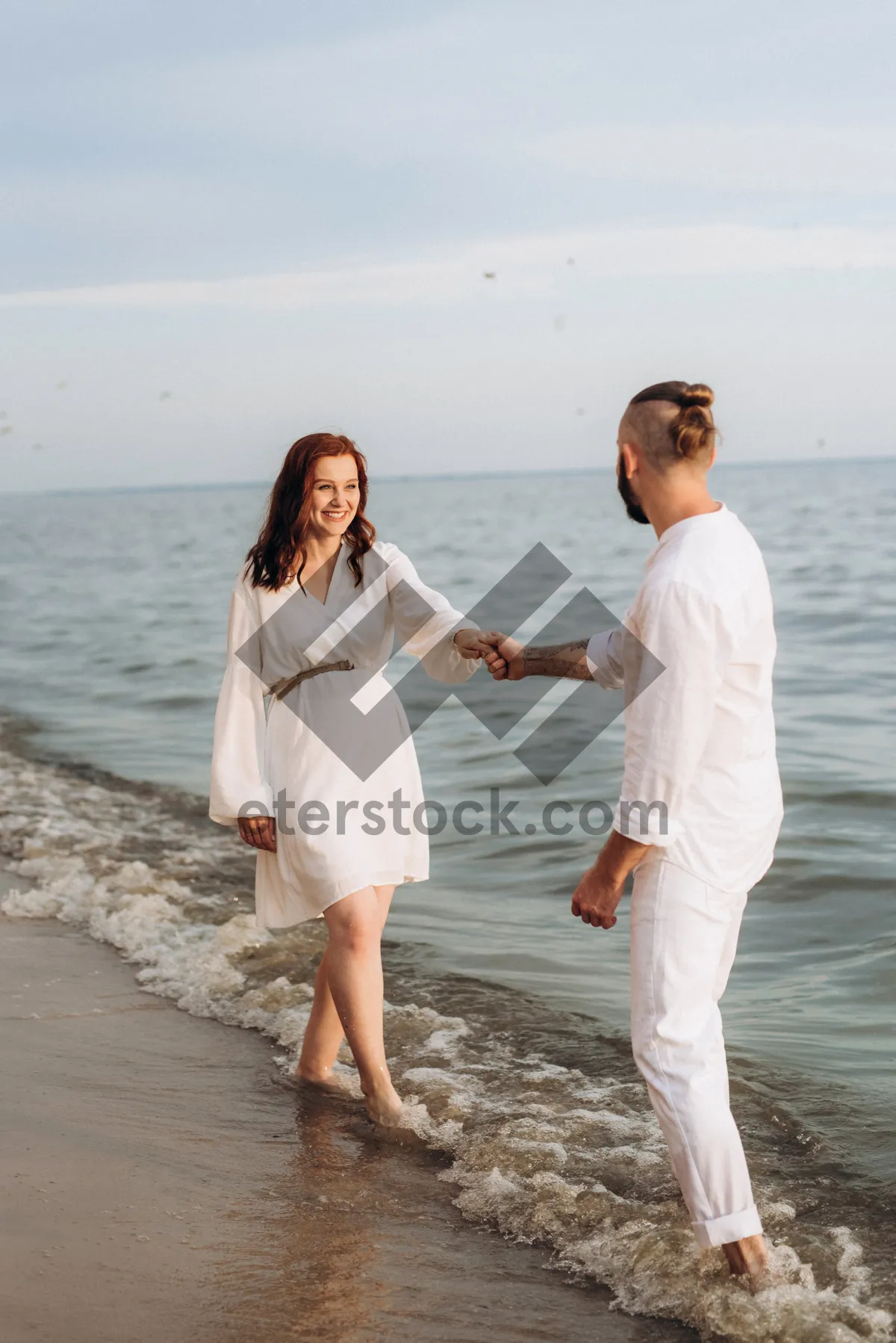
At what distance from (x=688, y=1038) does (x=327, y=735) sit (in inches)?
63.2

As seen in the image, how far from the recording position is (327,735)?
14.2 ft

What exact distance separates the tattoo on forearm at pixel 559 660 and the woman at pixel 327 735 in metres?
0.17

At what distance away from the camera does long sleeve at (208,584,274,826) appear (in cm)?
432

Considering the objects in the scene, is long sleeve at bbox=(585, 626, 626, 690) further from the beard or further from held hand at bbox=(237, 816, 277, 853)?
held hand at bbox=(237, 816, 277, 853)

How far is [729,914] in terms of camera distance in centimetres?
325

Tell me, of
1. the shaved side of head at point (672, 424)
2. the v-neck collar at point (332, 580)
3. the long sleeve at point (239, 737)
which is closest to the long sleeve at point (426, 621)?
the v-neck collar at point (332, 580)

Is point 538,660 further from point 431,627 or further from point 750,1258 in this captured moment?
point 750,1258

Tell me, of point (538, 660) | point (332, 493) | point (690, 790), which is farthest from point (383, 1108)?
point (332, 493)

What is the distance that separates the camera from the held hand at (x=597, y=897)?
324 cm

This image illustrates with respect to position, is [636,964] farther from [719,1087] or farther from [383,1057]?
[383,1057]

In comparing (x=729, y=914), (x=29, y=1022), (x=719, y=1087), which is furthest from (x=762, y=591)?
(x=29, y=1022)

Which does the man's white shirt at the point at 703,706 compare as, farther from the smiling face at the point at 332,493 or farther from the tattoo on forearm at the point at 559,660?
the smiling face at the point at 332,493

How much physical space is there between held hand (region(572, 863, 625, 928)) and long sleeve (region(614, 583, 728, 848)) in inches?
6.8

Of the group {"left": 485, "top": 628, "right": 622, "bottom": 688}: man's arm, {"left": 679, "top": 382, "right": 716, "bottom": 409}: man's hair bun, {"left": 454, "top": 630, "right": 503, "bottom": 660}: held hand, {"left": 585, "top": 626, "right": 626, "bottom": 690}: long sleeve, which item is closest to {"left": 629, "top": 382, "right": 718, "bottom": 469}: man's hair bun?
{"left": 679, "top": 382, "right": 716, "bottom": 409}: man's hair bun
